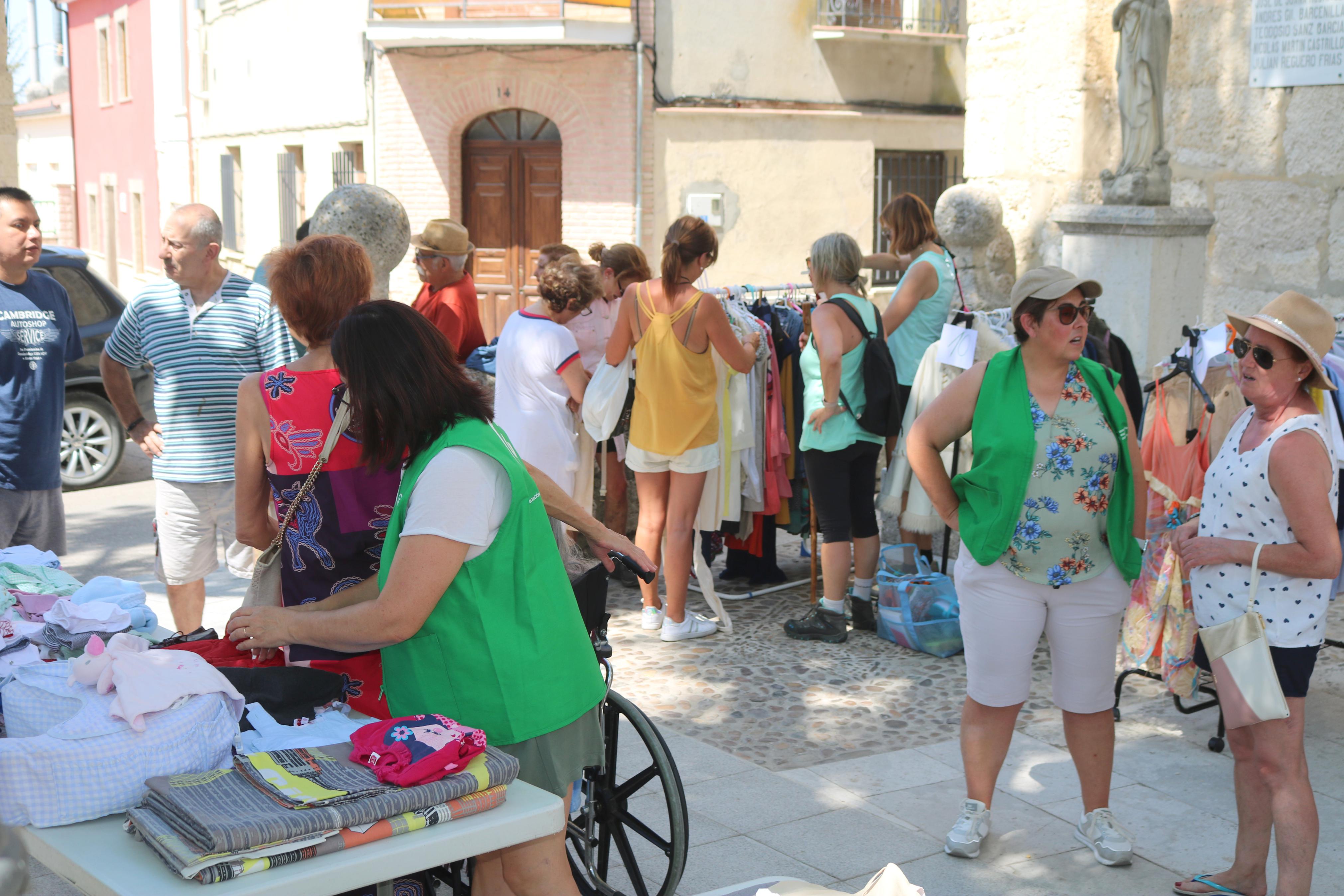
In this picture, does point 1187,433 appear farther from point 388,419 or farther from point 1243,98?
point 1243,98

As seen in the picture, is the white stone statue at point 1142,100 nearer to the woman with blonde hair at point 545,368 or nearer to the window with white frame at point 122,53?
the woman with blonde hair at point 545,368

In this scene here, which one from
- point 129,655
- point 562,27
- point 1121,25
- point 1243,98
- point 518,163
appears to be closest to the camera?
point 129,655

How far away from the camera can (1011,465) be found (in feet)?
11.6

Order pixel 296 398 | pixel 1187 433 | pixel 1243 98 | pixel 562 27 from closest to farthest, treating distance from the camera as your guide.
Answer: pixel 296 398 → pixel 1187 433 → pixel 1243 98 → pixel 562 27

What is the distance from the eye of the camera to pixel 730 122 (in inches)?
704

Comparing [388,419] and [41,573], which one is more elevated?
[388,419]

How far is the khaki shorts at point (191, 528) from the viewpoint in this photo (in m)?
4.55

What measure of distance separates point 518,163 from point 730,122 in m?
3.11

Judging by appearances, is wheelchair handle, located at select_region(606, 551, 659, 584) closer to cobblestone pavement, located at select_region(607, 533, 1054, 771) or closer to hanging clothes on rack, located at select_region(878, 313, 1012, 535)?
cobblestone pavement, located at select_region(607, 533, 1054, 771)

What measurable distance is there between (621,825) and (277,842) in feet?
4.82

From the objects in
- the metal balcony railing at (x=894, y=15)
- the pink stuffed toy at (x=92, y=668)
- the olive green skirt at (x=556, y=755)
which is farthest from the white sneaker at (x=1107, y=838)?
the metal balcony railing at (x=894, y=15)

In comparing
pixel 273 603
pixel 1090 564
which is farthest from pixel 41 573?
pixel 1090 564

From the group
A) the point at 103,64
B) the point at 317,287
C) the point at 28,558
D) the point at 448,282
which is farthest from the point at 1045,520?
the point at 103,64

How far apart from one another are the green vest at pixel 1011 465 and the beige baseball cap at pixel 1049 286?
0.18m
